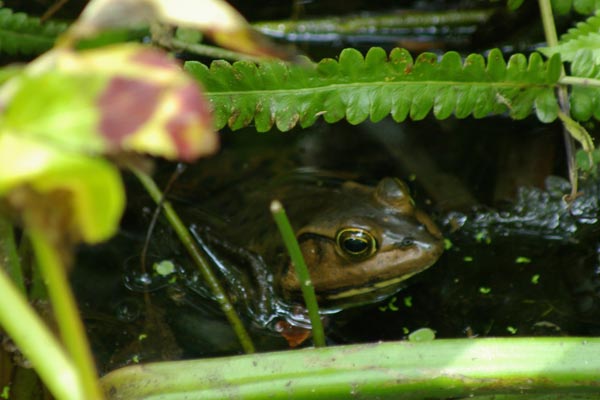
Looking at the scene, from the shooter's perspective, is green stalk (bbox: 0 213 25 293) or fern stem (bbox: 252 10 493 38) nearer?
green stalk (bbox: 0 213 25 293)

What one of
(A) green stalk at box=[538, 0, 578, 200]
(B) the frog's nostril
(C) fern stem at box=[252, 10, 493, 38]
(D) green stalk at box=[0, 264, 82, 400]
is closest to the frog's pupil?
(B) the frog's nostril

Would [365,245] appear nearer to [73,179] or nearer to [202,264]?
[202,264]

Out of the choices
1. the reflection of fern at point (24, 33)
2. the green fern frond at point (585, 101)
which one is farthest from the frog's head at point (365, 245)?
the reflection of fern at point (24, 33)

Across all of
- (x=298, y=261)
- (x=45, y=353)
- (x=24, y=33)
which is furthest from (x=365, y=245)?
(x=45, y=353)

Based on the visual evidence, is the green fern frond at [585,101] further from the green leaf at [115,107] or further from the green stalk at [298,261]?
the green leaf at [115,107]

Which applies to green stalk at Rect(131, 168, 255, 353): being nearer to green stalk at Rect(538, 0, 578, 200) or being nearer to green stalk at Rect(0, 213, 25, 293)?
green stalk at Rect(0, 213, 25, 293)
